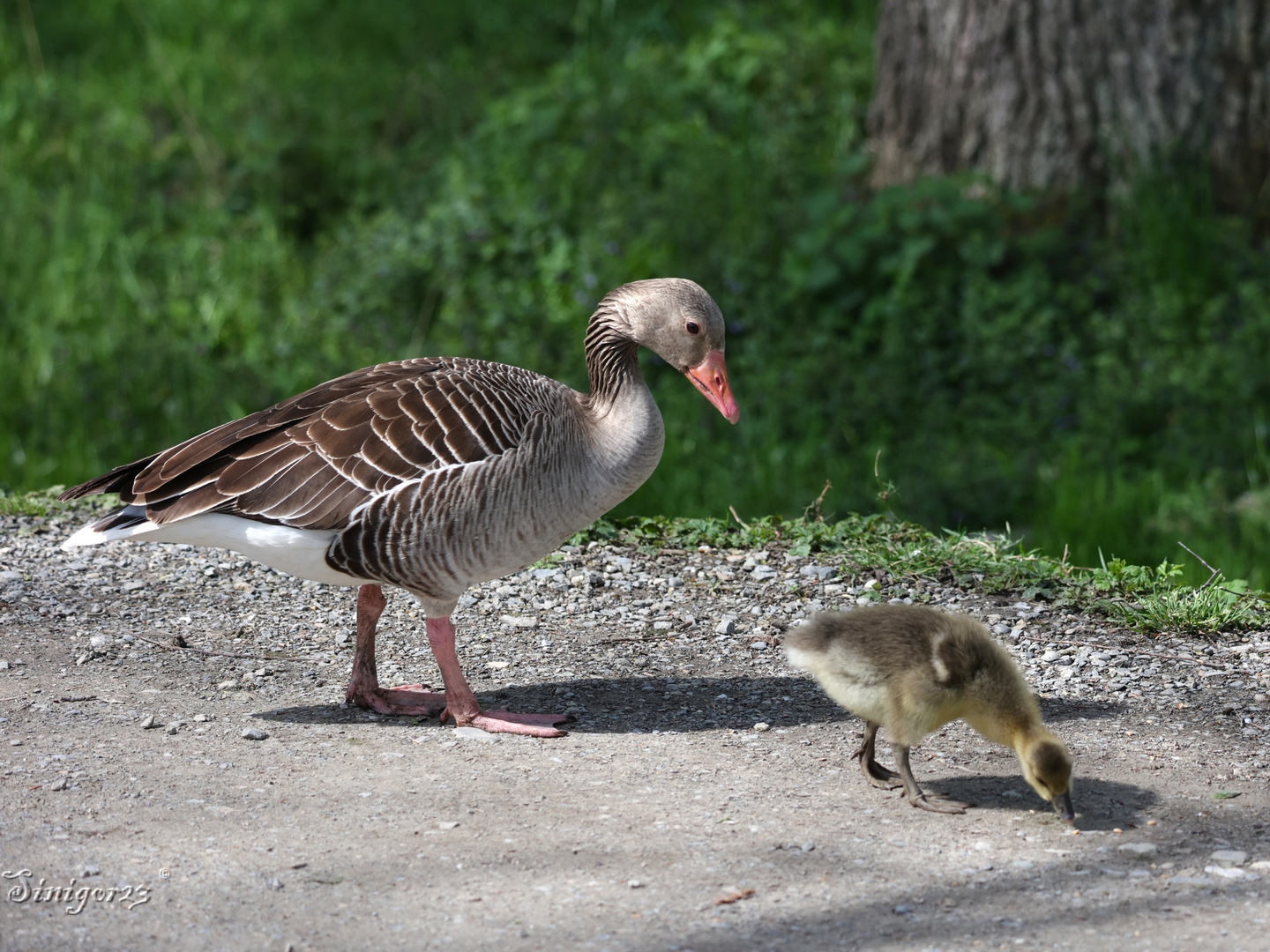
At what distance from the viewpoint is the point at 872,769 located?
14.2 ft

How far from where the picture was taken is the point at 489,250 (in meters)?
10.1

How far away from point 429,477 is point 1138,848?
2470 mm

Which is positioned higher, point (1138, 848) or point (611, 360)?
point (611, 360)

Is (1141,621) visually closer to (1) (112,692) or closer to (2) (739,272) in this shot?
(1) (112,692)

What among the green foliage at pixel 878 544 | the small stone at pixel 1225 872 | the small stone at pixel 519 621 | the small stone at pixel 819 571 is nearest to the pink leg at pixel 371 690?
the small stone at pixel 519 621

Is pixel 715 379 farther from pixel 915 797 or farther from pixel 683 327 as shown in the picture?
pixel 915 797

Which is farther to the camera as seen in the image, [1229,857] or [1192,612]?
[1192,612]

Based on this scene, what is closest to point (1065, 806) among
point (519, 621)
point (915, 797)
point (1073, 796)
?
point (1073, 796)

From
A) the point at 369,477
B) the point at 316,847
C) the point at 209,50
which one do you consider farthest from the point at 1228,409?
the point at 209,50

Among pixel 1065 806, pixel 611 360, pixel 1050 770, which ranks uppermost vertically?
pixel 611 360

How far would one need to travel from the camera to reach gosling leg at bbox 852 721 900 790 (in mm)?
4270
